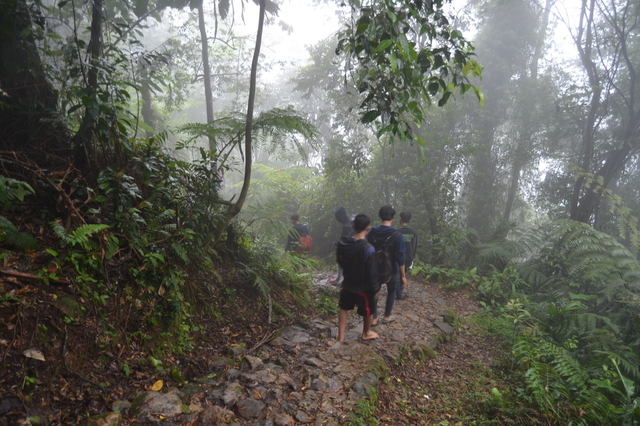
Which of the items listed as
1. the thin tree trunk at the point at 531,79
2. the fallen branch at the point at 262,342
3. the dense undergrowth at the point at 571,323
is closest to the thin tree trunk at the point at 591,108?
the dense undergrowth at the point at 571,323

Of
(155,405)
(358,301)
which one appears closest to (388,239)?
(358,301)

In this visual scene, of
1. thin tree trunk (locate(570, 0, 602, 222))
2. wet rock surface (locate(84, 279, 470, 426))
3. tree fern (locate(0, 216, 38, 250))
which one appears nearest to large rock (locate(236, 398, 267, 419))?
wet rock surface (locate(84, 279, 470, 426))

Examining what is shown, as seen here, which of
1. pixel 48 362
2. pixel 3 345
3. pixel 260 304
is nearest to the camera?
pixel 3 345

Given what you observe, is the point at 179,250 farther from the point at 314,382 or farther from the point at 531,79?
the point at 531,79

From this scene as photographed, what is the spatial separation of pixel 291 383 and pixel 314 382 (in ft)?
0.79

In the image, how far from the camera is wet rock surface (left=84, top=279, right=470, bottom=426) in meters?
2.71

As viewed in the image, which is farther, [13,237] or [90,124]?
[90,124]

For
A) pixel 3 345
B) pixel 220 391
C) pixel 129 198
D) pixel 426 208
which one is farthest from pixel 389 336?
pixel 426 208

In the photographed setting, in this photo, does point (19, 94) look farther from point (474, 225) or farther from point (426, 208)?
point (474, 225)

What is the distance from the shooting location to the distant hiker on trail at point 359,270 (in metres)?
4.30

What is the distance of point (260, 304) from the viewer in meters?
5.11

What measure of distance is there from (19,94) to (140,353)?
338 cm

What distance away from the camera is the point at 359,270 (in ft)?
14.2

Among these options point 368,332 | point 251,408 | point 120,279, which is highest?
point 120,279
